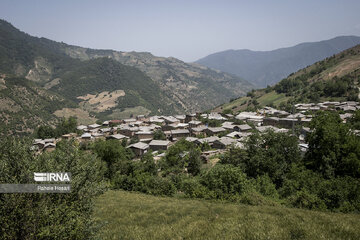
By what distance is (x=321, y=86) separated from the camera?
351 feet

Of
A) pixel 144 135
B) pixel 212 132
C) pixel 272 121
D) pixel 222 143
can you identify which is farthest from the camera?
pixel 272 121

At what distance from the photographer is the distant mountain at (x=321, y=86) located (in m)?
97.5

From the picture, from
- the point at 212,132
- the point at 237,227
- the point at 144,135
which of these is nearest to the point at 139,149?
the point at 144,135

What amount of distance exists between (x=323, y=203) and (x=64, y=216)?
21.1 metres

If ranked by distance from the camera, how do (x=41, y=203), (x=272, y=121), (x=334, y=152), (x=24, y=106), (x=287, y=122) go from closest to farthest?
(x=41, y=203), (x=334, y=152), (x=287, y=122), (x=272, y=121), (x=24, y=106)

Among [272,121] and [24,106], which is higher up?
[24,106]

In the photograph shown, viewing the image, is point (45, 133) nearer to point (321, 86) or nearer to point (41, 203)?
point (41, 203)

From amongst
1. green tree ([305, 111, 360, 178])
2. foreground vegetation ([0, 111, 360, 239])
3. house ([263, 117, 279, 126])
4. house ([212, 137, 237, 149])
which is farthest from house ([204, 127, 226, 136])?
green tree ([305, 111, 360, 178])

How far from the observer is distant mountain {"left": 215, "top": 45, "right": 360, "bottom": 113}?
9746 centimetres

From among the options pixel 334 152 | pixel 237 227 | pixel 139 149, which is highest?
pixel 237 227

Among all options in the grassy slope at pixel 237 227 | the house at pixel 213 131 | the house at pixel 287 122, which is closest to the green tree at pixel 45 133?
the house at pixel 213 131

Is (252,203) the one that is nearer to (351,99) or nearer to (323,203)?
(323,203)

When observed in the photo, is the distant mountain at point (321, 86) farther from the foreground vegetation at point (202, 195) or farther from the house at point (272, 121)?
the foreground vegetation at point (202, 195)

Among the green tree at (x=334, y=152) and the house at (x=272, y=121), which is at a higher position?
the green tree at (x=334, y=152)
